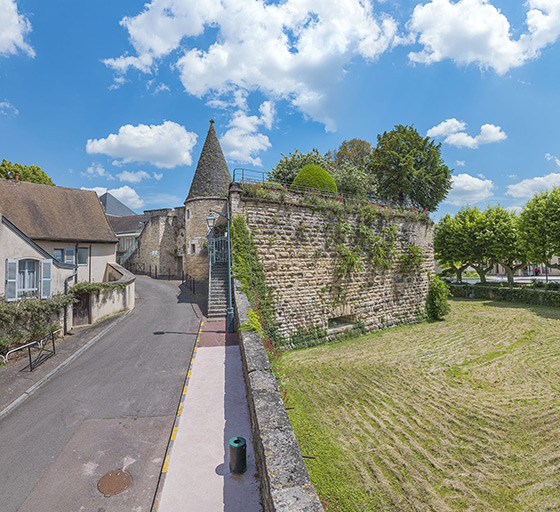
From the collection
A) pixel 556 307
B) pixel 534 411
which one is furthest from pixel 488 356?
pixel 556 307

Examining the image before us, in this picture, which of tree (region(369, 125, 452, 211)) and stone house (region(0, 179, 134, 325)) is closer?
stone house (region(0, 179, 134, 325))

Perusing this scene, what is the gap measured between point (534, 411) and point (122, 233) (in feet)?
115

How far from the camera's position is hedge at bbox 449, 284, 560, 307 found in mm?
20641

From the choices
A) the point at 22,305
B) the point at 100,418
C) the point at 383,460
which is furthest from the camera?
the point at 22,305

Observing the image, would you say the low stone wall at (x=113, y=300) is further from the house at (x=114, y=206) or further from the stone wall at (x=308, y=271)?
the house at (x=114, y=206)

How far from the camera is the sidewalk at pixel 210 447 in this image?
148 inches

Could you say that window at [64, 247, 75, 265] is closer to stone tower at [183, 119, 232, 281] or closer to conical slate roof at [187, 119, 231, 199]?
stone tower at [183, 119, 232, 281]

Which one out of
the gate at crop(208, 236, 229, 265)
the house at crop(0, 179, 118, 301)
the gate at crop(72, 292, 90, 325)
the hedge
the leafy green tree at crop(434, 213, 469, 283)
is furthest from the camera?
the leafy green tree at crop(434, 213, 469, 283)

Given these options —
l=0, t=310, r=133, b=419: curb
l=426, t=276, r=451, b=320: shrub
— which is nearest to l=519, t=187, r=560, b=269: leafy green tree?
l=426, t=276, r=451, b=320: shrub

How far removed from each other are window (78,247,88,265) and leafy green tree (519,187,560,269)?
2851 cm

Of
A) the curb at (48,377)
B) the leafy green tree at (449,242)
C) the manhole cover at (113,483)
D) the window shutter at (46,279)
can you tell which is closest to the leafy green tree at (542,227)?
the leafy green tree at (449,242)

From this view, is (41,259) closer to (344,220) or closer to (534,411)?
(344,220)

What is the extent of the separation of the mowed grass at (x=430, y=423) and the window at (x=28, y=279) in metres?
9.39

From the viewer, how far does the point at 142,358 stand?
29.3ft
